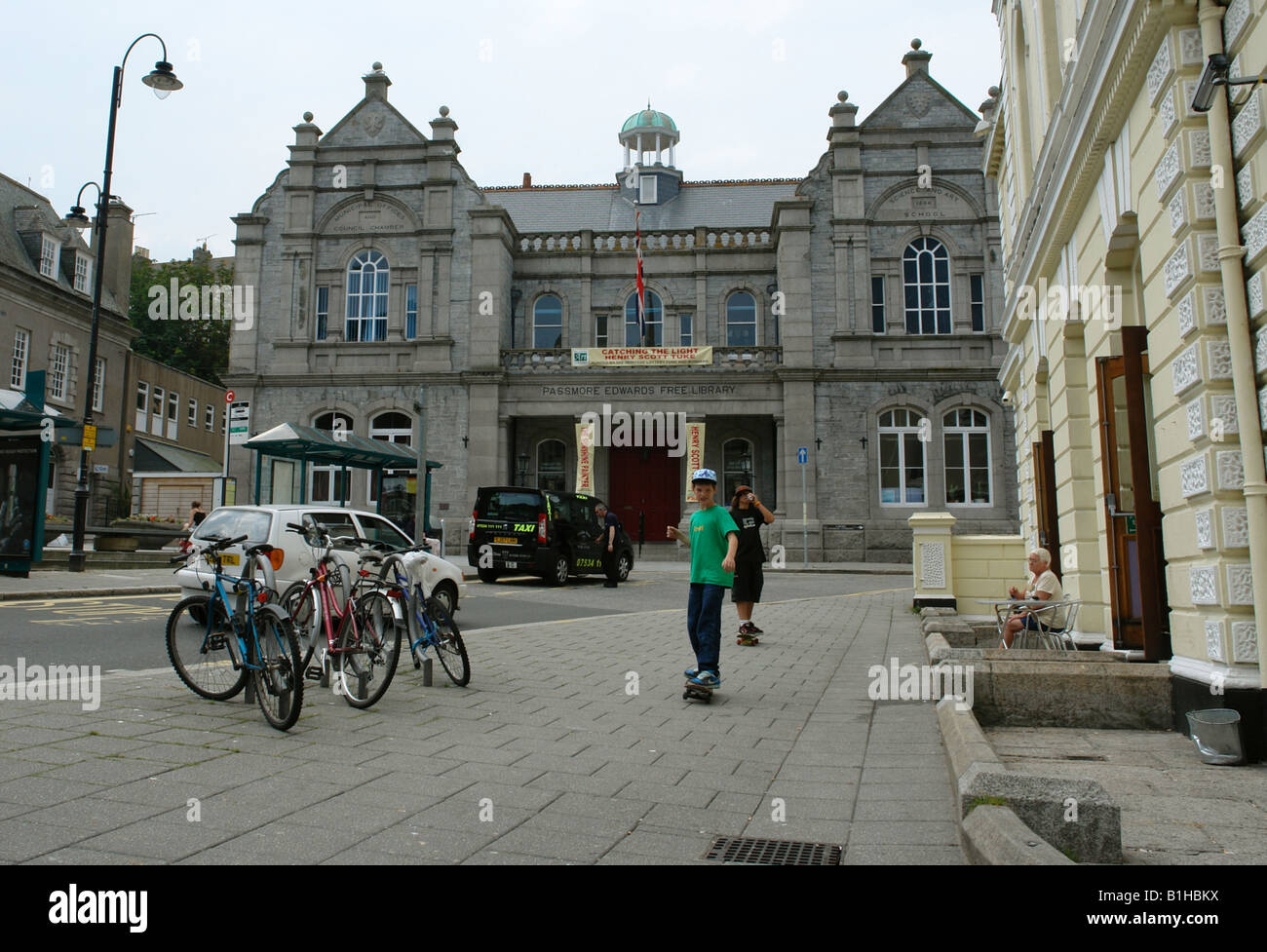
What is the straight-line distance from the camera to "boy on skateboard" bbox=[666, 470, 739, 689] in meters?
7.40

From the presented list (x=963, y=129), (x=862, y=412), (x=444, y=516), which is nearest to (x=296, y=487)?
(x=444, y=516)

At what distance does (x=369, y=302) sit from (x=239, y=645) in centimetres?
2807

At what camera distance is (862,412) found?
98.2 feet

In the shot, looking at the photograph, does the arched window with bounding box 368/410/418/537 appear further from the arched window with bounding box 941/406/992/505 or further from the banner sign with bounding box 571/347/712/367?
the arched window with bounding box 941/406/992/505

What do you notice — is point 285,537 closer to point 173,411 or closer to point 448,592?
point 448,592

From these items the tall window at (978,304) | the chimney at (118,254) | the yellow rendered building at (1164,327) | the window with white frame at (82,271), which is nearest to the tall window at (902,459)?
the tall window at (978,304)

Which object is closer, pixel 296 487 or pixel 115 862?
pixel 115 862

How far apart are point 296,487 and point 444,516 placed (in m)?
5.33

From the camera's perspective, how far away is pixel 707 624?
296 inches

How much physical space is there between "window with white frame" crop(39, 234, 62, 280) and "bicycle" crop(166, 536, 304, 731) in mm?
35838

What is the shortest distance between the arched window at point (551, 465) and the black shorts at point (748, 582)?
21516mm

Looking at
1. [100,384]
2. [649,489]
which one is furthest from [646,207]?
[100,384]

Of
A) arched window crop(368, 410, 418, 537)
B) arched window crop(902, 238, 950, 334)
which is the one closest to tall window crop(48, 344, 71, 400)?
arched window crop(368, 410, 418, 537)
